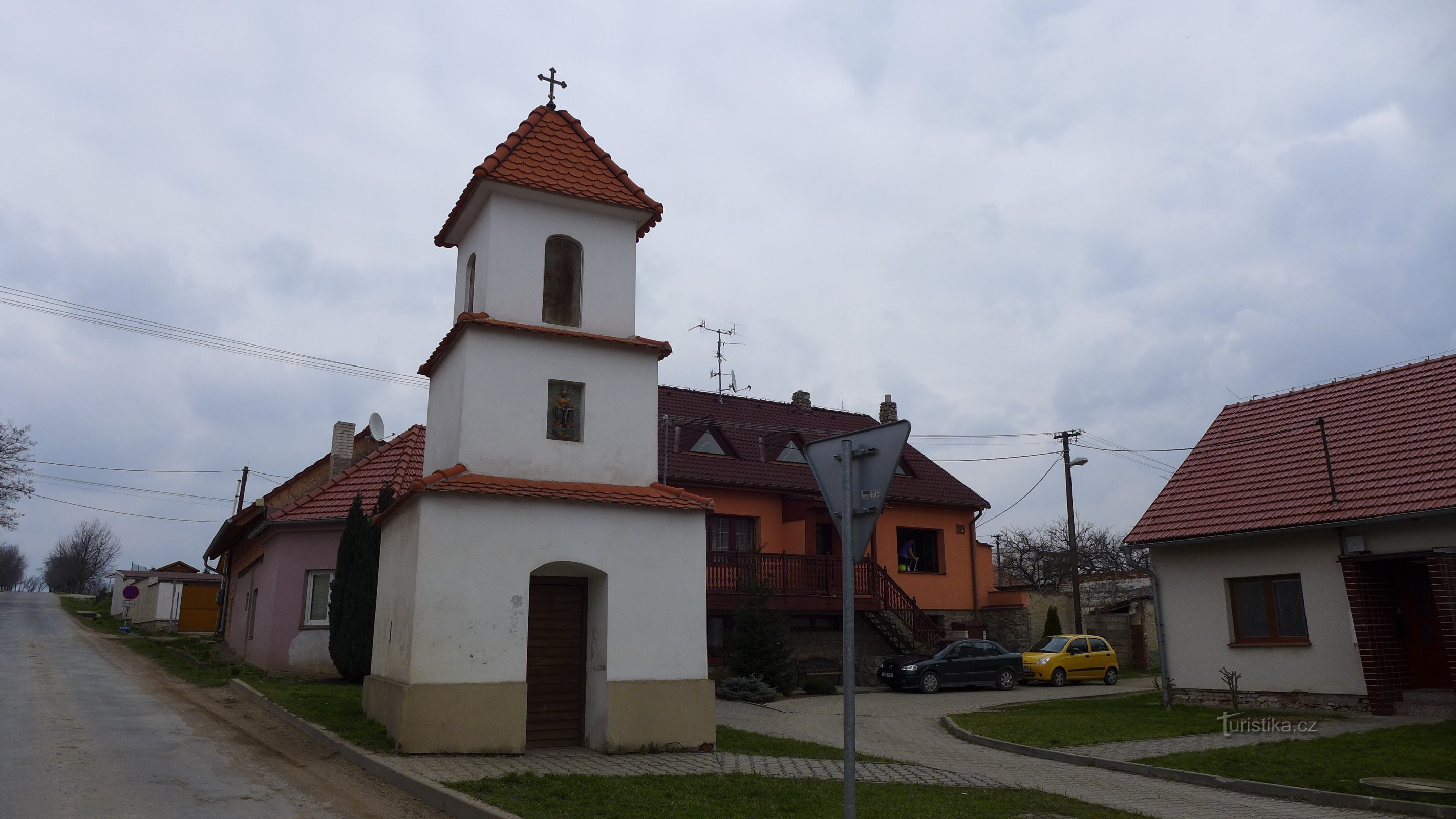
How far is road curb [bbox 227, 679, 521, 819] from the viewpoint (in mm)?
7922

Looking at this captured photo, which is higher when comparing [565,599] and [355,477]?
[355,477]

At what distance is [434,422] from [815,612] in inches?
568

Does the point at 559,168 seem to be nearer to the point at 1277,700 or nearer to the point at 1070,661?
the point at 1277,700

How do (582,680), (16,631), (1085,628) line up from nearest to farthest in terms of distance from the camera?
(582,680)
(1085,628)
(16,631)

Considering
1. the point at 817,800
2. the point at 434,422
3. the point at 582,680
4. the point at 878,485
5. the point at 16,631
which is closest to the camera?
the point at 878,485

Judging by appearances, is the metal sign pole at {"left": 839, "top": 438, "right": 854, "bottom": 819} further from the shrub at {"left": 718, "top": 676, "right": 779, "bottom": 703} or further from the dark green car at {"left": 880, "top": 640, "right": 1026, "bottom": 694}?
the dark green car at {"left": 880, "top": 640, "right": 1026, "bottom": 694}

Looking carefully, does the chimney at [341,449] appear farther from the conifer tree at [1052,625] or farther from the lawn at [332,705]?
the conifer tree at [1052,625]

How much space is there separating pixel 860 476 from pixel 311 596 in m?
19.1

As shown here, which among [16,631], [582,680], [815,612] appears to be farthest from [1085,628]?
[16,631]

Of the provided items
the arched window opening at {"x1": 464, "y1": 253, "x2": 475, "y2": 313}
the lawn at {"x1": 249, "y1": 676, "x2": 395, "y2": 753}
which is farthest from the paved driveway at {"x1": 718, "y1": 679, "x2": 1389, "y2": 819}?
the arched window opening at {"x1": 464, "y1": 253, "x2": 475, "y2": 313}

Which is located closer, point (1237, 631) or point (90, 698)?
point (90, 698)

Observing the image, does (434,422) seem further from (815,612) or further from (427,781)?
(815,612)

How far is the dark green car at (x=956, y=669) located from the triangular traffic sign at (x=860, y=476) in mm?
18697

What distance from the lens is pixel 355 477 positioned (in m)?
22.1
